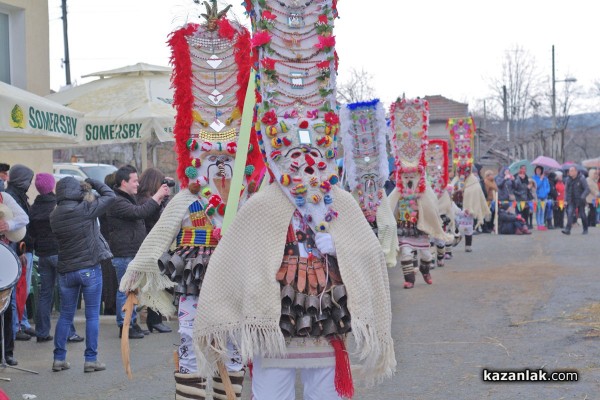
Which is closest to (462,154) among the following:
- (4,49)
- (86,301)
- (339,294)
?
(4,49)

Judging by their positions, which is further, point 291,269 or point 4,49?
point 4,49

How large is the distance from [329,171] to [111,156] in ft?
142

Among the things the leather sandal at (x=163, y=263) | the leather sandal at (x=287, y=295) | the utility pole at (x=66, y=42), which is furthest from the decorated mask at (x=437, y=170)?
the utility pole at (x=66, y=42)

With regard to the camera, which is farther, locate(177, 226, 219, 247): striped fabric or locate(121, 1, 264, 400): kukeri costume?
locate(177, 226, 219, 247): striped fabric

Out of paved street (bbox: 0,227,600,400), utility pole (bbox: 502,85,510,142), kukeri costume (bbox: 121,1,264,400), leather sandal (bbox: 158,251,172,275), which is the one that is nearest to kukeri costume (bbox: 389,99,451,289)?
paved street (bbox: 0,227,600,400)

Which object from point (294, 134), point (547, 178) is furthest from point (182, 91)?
point (547, 178)

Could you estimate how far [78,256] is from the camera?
8.52 meters

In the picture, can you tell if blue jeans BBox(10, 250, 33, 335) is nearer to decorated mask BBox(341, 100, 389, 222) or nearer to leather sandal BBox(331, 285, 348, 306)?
decorated mask BBox(341, 100, 389, 222)

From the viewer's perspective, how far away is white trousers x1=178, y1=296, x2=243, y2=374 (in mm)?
5692

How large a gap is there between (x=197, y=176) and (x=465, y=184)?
14.7 metres

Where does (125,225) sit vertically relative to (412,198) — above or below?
below

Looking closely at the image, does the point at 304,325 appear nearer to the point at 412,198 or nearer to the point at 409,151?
the point at 412,198

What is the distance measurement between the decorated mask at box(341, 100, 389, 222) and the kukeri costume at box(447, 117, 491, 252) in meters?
7.13

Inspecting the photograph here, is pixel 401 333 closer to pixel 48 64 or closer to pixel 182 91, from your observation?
pixel 182 91
